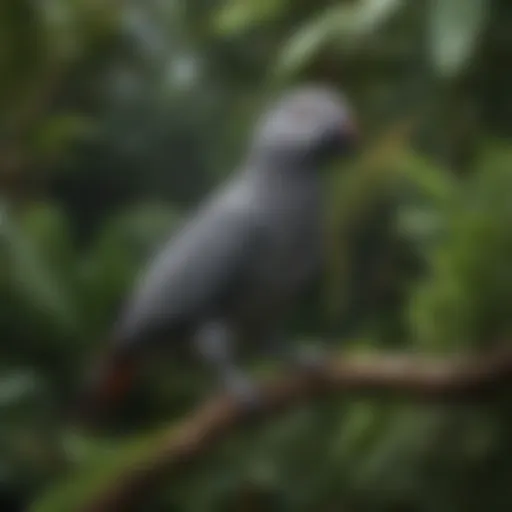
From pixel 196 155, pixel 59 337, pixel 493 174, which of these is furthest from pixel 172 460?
pixel 196 155

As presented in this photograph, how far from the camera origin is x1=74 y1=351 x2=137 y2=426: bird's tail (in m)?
1.06

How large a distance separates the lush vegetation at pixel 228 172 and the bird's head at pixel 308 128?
2cm

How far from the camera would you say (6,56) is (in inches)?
39.5

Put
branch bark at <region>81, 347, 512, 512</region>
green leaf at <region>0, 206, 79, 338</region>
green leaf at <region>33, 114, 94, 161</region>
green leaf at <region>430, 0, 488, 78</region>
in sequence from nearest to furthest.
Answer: green leaf at <region>430, 0, 488, 78</region>, branch bark at <region>81, 347, 512, 512</region>, green leaf at <region>0, 206, 79, 338</region>, green leaf at <region>33, 114, 94, 161</region>

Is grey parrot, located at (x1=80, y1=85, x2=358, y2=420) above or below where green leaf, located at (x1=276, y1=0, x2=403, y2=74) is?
above

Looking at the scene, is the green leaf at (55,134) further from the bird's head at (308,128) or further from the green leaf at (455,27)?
the green leaf at (455,27)

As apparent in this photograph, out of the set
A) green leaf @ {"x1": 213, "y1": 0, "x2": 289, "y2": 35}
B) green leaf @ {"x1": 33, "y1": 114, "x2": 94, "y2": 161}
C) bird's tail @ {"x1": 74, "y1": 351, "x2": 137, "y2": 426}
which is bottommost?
bird's tail @ {"x1": 74, "y1": 351, "x2": 137, "y2": 426}

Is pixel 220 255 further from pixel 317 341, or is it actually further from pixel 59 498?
pixel 59 498

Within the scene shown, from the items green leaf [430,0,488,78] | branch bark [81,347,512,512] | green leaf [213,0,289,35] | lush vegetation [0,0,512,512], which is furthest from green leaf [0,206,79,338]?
green leaf [430,0,488,78]

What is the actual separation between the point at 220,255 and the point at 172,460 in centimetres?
25

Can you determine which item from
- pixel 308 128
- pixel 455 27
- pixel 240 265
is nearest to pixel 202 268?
pixel 240 265

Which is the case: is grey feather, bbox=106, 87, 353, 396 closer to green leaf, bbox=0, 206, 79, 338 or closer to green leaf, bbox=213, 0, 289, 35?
green leaf, bbox=0, 206, 79, 338

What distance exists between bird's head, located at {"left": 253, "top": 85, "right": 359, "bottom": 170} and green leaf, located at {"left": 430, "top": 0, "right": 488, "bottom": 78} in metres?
0.32

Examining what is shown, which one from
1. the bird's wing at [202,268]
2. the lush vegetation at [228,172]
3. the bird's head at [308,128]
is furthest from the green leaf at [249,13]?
the bird's wing at [202,268]
